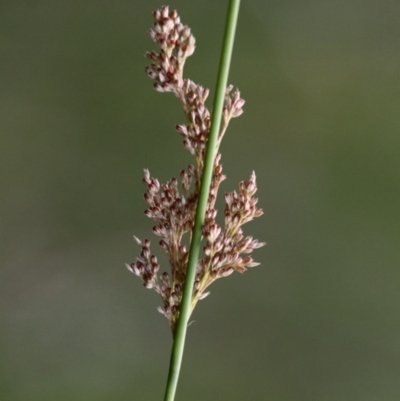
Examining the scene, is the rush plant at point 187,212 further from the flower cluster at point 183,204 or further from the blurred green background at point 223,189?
the blurred green background at point 223,189

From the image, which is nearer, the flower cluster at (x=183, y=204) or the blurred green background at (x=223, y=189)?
the flower cluster at (x=183, y=204)

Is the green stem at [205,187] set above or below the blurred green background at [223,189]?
below

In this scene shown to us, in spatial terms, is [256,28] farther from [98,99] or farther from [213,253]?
[213,253]

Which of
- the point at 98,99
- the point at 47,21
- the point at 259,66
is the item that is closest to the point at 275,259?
the point at 259,66

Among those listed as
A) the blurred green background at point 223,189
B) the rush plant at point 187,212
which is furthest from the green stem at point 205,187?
the blurred green background at point 223,189

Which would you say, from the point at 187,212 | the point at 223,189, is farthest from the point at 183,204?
the point at 223,189

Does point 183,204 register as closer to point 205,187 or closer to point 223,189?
point 205,187
